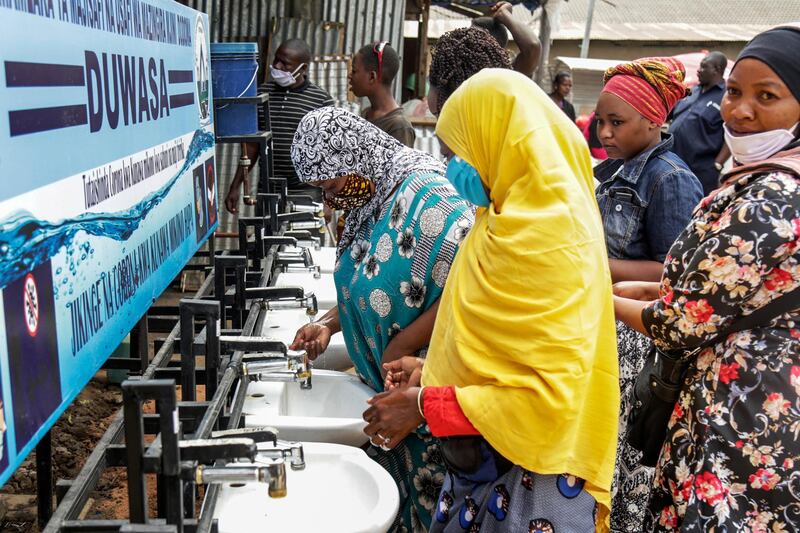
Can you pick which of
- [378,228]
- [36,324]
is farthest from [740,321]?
[36,324]

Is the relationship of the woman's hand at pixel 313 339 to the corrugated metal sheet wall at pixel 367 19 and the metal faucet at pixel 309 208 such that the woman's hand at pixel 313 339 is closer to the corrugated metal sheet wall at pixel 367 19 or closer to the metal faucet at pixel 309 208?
the metal faucet at pixel 309 208

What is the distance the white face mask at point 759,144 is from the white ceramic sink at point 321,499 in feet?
3.92

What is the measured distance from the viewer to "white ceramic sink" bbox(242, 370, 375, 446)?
2.38 m

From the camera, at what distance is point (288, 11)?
733 cm

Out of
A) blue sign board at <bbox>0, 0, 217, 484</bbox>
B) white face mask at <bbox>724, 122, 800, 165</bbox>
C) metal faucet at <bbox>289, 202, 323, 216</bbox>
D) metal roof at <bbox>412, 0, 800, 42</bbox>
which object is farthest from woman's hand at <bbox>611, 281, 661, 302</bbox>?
metal roof at <bbox>412, 0, 800, 42</bbox>

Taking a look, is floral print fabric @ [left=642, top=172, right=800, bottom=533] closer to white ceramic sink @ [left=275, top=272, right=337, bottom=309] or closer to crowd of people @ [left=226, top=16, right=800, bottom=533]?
crowd of people @ [left=226, top=16, right=800, bottom=533]

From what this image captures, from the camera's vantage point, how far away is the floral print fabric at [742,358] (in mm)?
1619

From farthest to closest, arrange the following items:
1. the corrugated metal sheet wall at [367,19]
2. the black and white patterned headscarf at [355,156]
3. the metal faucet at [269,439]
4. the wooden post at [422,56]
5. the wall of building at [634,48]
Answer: the wall of building at [634,48] < the wooden post at [422,56] < the corrugated metal sheet wall at [367,19] < the black and white patterned headscarf at [355,156] < the metal faucet at [269,439]

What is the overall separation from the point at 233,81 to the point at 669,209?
2198mm

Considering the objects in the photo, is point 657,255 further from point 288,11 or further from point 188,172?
point 288,11

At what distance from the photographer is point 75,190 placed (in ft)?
5.35

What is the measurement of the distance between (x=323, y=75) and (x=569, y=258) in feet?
20.1

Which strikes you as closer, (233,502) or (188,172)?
(233,502)

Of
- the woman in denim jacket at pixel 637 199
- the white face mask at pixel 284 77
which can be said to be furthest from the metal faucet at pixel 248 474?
the white face mask at pixel 284 77
